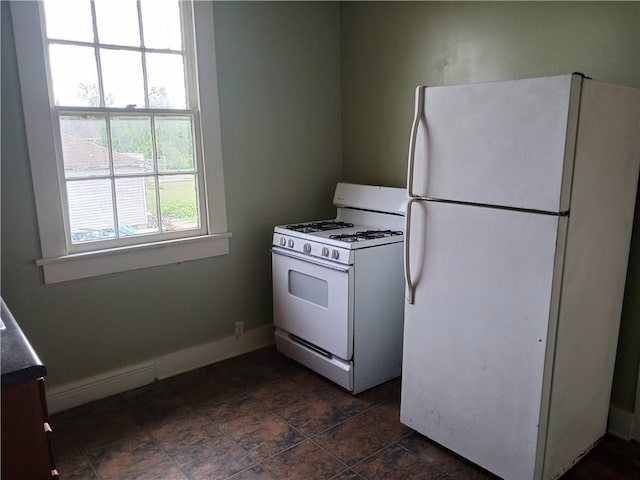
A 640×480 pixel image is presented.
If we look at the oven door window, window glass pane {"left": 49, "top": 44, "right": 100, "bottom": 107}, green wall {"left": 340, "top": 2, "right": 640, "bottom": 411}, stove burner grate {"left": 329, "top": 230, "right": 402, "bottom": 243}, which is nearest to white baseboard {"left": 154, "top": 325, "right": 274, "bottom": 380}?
the oven door window

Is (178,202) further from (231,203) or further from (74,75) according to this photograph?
(74,75)

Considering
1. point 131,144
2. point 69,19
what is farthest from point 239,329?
point 69,19

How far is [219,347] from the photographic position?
3.12 m

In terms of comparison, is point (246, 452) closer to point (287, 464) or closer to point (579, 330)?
point (287, 464)

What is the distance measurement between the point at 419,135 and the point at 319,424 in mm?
1481

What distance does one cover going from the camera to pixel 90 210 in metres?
2.53

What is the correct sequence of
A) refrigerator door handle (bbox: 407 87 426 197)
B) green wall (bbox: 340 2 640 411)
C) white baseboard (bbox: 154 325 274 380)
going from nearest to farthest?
refrigerator door handle (bbox: 407 87 426 197) < green wall (bbox: 340 2 640 411) < white baseboard (bbox: 154 325 274 380)

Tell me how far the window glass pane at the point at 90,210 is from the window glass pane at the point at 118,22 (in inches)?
29.3

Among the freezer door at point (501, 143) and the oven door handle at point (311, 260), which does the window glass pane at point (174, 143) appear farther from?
the freezer door at point (501, 143)

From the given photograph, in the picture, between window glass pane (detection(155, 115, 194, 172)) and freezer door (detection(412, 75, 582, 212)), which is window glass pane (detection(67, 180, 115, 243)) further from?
freezer door (detection(412, 75, 582, 212))

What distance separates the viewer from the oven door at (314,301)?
8.43 feet

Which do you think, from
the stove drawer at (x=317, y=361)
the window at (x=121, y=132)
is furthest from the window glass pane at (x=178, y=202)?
the stove drawer at (x=317, y=361)

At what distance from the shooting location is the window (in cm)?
234

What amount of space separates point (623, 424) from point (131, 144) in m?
2.83
